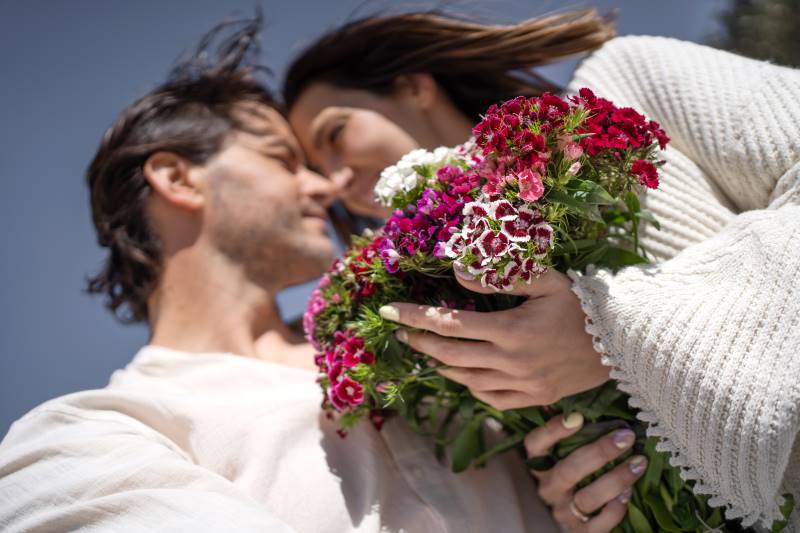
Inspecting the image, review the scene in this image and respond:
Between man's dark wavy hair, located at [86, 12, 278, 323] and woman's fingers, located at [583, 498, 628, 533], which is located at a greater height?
man's dark wavy hair, located at [86, 12, 278, 323]

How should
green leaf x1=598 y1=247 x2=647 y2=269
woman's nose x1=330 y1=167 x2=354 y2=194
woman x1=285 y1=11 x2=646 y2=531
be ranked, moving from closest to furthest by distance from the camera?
1. green leaf x1=598 y1=247 x2=647 y2=269
2. woman x1=285 y1=11 x2=646 y2=531
3. woman's nose x1=330 y1=167 x2=354 y2=194

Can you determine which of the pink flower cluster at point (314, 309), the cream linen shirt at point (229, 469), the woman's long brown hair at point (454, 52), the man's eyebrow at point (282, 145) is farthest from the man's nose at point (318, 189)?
the pink flower cluster at point (314, 309)

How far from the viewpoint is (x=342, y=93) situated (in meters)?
3.46

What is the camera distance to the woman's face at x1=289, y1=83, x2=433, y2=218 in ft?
10.7

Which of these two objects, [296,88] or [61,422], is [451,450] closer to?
[61,422]

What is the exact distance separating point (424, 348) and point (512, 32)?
187 cm

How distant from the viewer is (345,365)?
186cm

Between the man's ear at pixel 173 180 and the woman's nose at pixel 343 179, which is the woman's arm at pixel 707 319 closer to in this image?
the woman's nose at pixel 343 179

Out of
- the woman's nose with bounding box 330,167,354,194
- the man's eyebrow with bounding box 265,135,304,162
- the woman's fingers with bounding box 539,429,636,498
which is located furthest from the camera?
the man's eyebrow with bounding box 265,135,304,162

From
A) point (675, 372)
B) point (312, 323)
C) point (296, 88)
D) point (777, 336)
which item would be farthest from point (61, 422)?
point (296, 88)

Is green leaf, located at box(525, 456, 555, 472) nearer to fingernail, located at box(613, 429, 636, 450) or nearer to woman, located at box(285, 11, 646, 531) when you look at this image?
fingernail, located at box(613, 429, 636, 450)

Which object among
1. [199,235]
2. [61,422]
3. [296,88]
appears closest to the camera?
[61,422]

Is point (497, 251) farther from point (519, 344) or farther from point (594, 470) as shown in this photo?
point (594, 470)

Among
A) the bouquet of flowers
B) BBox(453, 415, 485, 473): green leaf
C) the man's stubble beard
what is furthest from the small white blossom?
the man's stubble beard
